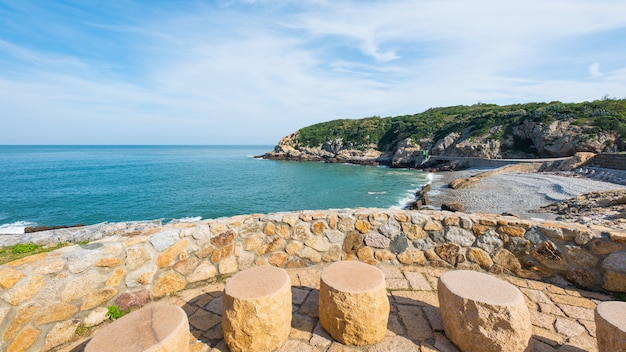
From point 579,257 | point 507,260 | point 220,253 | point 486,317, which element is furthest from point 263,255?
point 579,257

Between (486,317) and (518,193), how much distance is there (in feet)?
64.7

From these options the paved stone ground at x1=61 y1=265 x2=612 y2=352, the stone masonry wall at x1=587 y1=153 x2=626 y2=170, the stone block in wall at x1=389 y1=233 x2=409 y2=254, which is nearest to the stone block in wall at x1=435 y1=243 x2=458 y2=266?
the paved stone ground at x1=61 y1=265 x2=612 y2=352

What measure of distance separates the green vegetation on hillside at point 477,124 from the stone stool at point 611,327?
4150 cm

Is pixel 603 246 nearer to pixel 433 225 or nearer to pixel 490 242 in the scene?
pixel 490 242

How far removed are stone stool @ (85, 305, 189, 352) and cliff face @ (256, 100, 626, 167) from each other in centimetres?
4318

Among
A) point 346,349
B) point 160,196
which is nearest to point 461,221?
point 346,349

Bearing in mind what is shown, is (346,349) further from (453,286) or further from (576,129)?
(576,129)

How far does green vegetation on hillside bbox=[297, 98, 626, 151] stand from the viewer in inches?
1337

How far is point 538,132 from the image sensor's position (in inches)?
1489

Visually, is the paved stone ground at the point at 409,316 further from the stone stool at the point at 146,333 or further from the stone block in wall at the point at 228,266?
the stone stool at the point at 146,333

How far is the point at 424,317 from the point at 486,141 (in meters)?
47.1

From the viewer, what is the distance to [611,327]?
2312 mm

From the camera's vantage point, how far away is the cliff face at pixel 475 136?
3291cm

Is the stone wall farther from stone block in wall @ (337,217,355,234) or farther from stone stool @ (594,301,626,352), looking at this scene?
stone stool @ (594,301,626,352)
